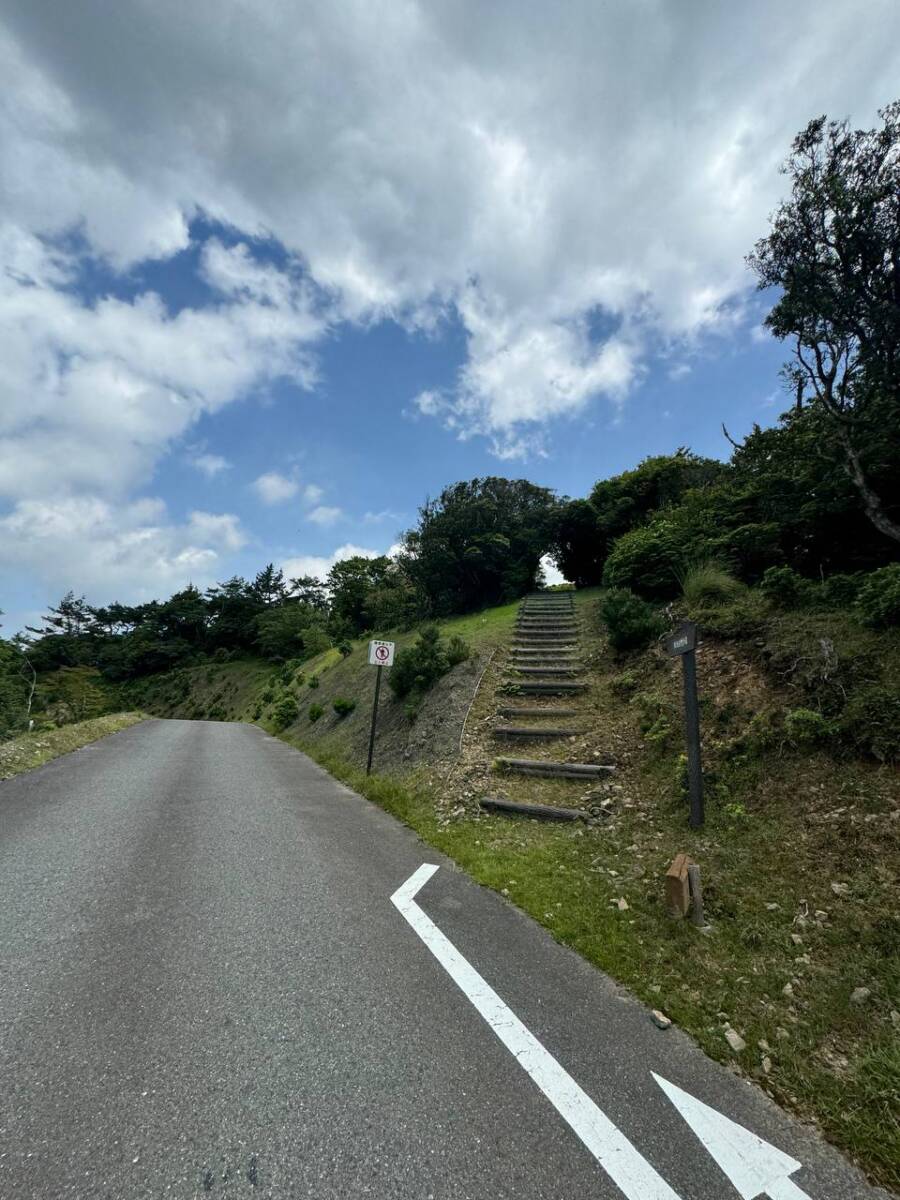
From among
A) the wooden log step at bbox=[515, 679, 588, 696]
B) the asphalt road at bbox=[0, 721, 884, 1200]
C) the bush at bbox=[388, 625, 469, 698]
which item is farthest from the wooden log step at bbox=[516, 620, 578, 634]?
the asphalt road at bbox=[0, 721, 884, 1200]

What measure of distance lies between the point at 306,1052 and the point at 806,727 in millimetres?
4828

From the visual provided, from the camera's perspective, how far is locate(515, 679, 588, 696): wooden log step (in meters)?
8.48

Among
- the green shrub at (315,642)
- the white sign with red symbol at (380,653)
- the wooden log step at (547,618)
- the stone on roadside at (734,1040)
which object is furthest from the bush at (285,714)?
the stone on roadside at (734,1040)

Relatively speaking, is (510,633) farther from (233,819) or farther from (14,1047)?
(14,1047)

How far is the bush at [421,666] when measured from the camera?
10344mm

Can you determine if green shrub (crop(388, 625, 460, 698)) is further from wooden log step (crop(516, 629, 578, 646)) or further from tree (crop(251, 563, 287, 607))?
tree (crop(251, 563, 287, 607))

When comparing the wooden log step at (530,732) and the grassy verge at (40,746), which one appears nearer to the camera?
the wooden log step at (530,732)

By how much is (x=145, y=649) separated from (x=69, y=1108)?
219 feet

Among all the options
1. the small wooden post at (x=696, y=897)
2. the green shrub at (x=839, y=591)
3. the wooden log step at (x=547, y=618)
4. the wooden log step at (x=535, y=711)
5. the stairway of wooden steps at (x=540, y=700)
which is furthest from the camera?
the wooden log step at (x=547, y=618)

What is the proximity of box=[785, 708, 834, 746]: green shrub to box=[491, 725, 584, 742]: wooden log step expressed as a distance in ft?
9.33

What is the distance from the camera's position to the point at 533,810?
5523mm

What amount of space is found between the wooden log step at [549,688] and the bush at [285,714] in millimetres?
12497

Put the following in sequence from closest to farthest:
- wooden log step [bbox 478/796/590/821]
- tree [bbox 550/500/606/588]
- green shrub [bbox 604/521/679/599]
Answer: wooden log step [bbox 478/796/590/821] < green shrub [bbox 604/521/679/599] < tree [bbox 550/500/606/588]

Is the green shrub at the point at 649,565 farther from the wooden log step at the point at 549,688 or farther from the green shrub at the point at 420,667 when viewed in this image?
the green shrub at the point at 420,667
